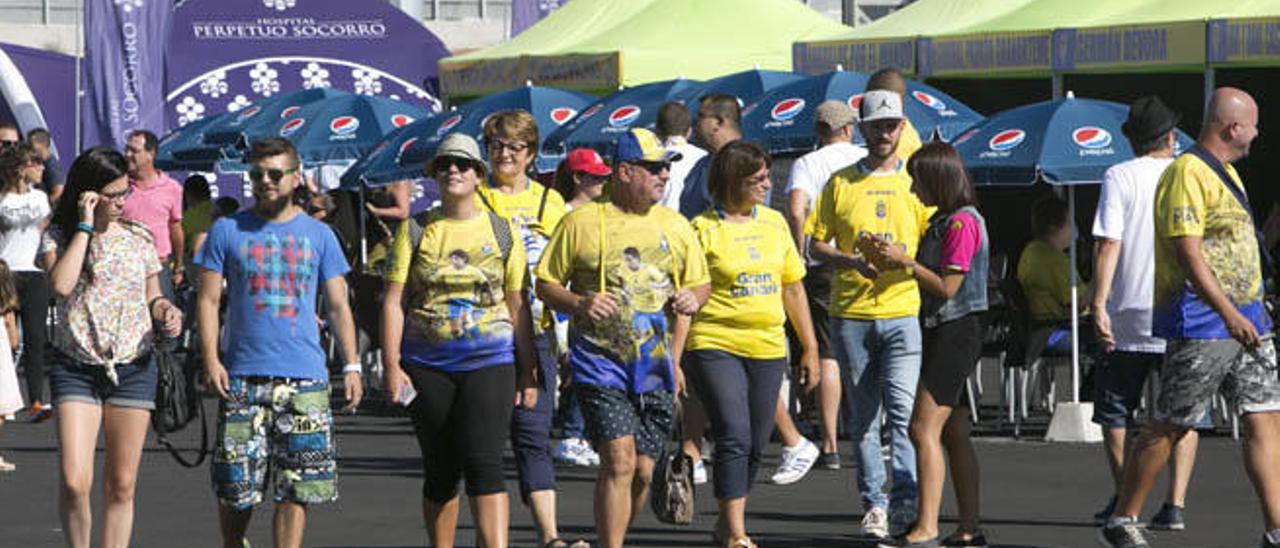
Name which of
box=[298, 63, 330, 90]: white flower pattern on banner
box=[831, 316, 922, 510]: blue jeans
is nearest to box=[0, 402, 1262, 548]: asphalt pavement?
box=[831, 316, 922, 510]: blue jeans

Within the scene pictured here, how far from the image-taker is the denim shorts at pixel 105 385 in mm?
10180

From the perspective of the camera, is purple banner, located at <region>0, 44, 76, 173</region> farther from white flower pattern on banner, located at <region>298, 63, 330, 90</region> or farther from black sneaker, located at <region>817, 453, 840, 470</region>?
black sneaker, located at <region>817, 453, 840, 470</region>

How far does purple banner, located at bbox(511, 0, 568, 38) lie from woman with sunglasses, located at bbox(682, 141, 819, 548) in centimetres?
2051

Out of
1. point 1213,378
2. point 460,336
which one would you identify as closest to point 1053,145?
point 1213,378

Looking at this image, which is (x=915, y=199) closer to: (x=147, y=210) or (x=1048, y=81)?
(x=147, y=210)

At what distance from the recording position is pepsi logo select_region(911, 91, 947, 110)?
1784 centimetres

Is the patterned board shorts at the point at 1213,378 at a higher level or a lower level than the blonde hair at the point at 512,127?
lower

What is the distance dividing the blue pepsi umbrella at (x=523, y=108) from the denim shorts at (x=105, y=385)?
11263 mm

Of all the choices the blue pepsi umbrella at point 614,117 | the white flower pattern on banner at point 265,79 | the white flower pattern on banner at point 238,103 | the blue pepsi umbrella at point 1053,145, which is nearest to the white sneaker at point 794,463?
the blue pepsi umbrella at point 1053,145

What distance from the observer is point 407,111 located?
26.5 metres

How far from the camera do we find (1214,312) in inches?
418

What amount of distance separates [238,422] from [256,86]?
25855 millimetres

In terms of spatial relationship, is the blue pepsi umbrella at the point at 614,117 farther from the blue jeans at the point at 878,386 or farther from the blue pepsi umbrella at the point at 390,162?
the blue jeans at the point at 878,386

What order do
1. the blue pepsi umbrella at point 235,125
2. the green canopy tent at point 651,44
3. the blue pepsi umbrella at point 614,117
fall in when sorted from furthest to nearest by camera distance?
the blue pepsi umbrella at point 235,125 < the green canopy tent at point 651,44 < the blue pepsi umbrella at point 614,117
